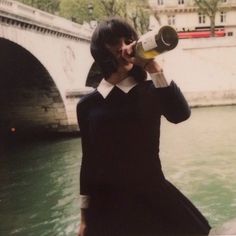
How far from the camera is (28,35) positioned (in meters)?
16.0

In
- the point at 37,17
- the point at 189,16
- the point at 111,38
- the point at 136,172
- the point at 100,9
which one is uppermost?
the point at 100,9

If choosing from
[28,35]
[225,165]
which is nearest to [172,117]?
[225,165]

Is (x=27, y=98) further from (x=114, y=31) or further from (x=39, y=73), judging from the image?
(x=114, y=31)

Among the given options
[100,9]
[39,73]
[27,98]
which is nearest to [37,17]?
[39,73]

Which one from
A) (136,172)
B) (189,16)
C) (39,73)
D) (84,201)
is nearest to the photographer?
(136,172)

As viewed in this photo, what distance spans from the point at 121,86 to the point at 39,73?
16619 millimetres

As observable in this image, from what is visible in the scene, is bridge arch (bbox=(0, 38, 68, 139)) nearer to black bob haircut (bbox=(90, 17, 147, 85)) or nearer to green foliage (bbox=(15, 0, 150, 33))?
green foliage (bbox=(15, 0, 150, 33))

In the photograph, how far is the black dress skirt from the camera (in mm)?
1873

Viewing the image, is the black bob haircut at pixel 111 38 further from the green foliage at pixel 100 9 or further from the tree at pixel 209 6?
the tree at pixel 209 6

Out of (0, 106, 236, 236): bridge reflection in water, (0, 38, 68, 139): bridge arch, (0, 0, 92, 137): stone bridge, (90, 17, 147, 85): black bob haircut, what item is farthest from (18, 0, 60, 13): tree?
(90, 17, 147, 85): black bob haircut

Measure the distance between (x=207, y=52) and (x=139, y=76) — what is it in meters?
26.1

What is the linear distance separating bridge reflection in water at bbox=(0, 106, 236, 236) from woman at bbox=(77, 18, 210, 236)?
5.01 m

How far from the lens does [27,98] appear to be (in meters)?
19.5

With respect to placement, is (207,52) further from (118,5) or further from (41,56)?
(41,56)
